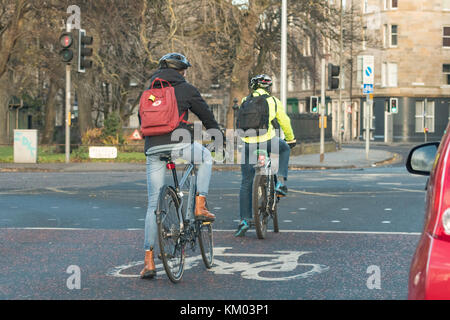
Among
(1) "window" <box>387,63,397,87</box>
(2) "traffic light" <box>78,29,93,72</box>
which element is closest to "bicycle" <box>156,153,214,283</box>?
(2) "traffic light" <box>78,29,93,72</box>

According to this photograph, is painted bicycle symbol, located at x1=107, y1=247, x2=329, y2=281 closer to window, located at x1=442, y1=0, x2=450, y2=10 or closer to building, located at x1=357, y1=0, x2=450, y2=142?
building, located at x1=357, y1=0, x2=450, y2=142

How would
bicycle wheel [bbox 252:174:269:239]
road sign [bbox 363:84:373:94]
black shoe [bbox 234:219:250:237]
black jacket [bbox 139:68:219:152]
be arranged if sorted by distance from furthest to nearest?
road sign [bbox 363:84:373:94] → black shoe [bbox 234:219:250:237] → bicycle wheel [bbox 252:174:269:239] → black jacket [bbox 139:68:219:152]

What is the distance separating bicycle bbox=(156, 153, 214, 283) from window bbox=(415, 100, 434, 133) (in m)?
59.3

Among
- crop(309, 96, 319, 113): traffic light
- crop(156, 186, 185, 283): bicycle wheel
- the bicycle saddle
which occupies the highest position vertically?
crop(309, 96, 319, 113): traffic light

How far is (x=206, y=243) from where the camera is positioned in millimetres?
7281

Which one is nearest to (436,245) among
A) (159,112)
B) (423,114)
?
(159,112)

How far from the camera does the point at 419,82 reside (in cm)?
6400

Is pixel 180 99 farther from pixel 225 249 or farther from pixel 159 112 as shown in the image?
pixel 225 249

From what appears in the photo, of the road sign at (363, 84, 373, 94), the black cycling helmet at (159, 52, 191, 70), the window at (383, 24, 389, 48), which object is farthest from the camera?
the window at (383, 24, 389, 48)

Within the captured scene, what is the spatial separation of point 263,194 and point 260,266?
2126mm

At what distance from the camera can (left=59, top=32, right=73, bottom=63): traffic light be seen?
23.7 m

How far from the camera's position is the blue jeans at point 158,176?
6.78m
